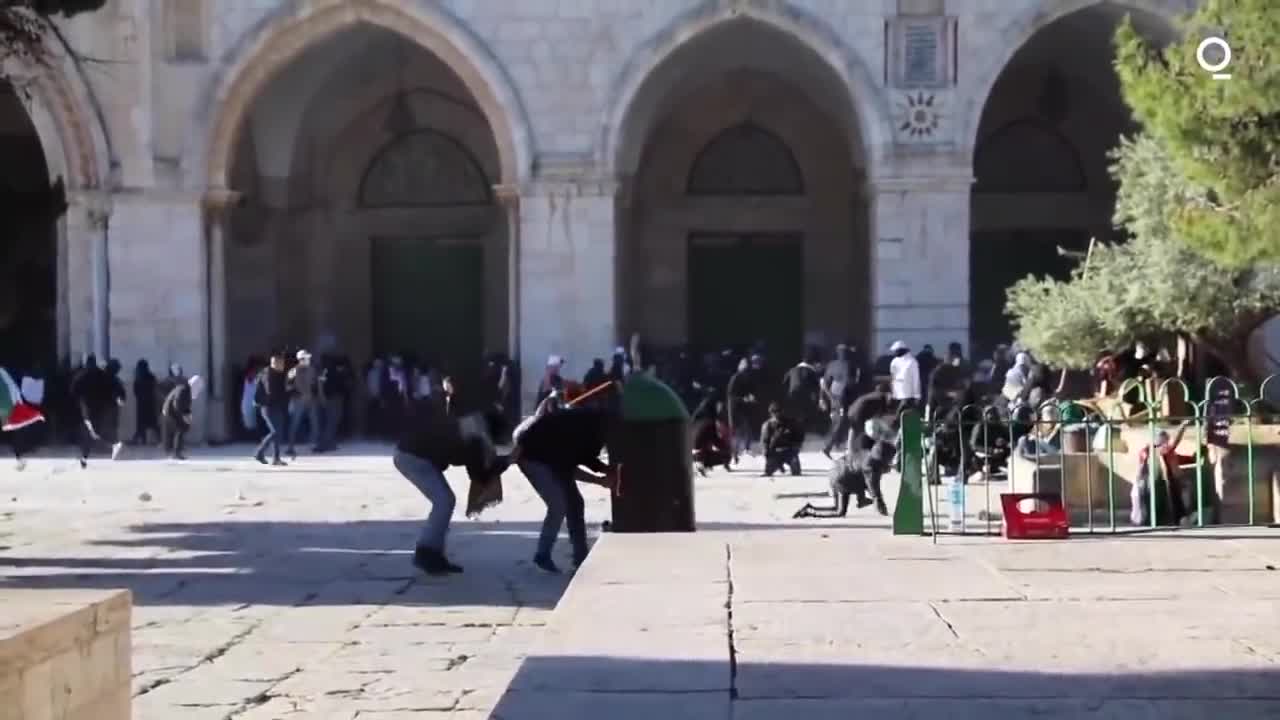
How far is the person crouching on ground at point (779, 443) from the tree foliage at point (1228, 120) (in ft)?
25.0

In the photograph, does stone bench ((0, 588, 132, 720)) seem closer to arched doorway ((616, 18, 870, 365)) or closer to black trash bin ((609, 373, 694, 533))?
black trash bin ((609, 373, 694, 533))

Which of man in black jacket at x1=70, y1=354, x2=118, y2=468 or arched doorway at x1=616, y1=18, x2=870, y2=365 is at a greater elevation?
arched doorway at x1=616, y1=18, x2=870, y2=365

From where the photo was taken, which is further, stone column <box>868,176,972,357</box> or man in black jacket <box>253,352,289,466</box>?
stone column <box>868,176,972,357</box>

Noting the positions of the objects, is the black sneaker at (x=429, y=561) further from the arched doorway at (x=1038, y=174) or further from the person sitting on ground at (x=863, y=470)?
the arched doorway at (x=1038, y=174)

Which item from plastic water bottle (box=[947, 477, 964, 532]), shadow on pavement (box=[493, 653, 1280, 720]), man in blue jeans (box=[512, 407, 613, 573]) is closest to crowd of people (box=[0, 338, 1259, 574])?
man in blue jeans (box=[512, 407, 613, 573])

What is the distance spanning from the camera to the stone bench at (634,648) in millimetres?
5004

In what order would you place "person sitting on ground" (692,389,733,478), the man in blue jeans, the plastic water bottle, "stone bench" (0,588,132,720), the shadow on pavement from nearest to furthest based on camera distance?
"stone bench" (0,588,132,720) → the shadow on pavement → the plastic water bottle → the man in blue jeans → "person sitting on ground" (692,389,733,478)

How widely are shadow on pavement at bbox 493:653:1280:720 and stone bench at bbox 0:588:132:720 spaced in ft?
4.20

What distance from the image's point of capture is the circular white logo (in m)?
10.4

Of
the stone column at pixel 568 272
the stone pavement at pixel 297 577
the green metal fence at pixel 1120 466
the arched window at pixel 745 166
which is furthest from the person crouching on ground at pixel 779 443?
the arched window at pixel 745 166

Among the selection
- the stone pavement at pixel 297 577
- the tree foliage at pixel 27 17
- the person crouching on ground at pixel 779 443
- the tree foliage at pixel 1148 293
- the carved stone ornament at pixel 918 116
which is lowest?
the stone pavement at pixel 297 577

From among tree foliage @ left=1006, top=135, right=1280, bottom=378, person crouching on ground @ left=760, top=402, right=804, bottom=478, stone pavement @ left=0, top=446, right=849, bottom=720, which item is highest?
tree foliage @ left=1006, top=135, right=1280, bottom=378

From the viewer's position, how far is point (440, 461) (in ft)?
36.9

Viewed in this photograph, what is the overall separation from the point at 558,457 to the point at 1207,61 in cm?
473
